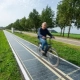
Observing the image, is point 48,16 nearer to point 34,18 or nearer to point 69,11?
point 69,11

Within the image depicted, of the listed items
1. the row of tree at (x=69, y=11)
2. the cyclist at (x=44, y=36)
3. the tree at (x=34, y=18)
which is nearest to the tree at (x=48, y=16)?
the row of tree at (x=69, y=11)

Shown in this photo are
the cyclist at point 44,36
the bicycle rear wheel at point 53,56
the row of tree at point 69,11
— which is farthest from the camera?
the row of tree at point 69,11

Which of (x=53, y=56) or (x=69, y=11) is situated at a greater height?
(x=69, y=11)

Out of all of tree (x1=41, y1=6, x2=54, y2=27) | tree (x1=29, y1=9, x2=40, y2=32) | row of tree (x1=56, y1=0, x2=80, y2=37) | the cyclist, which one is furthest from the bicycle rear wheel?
tree (x1=29, y1=9, x2=40, y2=32)

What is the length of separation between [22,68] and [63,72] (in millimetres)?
2081

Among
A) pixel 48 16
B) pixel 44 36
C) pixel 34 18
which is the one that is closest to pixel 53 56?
pixel 44 36

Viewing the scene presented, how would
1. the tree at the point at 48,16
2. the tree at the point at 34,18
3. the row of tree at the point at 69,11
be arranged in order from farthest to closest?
the tree at the point at 34,18, the tree at the point at 48,16, the row of tree at the point at 69,11

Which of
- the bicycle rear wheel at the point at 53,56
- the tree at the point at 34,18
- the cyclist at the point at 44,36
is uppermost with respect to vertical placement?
the tree at the point at 34,18

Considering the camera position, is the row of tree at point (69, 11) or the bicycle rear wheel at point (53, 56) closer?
the bicycle rear wheel at point (53, 56)

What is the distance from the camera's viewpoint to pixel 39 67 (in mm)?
8305

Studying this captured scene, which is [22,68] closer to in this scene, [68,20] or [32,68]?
[32,68]

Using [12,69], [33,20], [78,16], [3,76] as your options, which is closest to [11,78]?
[3,76]

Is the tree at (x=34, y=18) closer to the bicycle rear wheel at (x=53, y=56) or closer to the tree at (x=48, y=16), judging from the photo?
the tree at (x=48, y=16)

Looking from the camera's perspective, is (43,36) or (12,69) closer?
(12,69)
